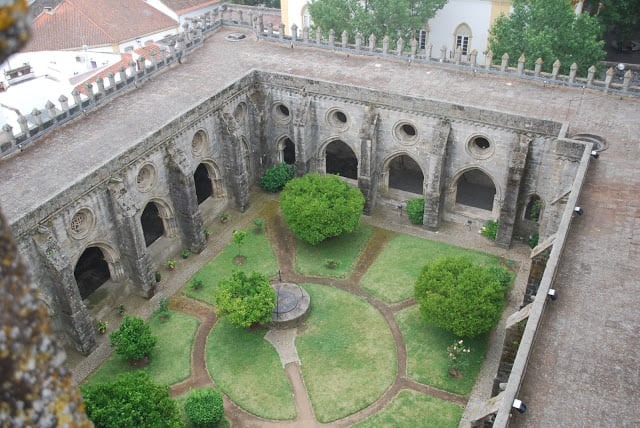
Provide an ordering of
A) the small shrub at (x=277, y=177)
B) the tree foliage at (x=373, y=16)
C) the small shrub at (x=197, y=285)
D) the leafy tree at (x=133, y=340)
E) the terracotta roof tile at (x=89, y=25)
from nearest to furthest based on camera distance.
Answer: the leafy tree at (x=133, y=340) < the small shrub at (x=197, y=285) < the small shrub at (x=277, y=177) < the tree foliage at (x=373, y=16) < the terracotta roof tile at (x=89, y=25)

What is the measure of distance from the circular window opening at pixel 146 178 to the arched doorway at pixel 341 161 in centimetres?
1499

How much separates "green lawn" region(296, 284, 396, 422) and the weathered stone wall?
9.58m

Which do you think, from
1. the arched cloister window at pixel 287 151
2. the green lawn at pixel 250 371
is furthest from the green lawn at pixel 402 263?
the arched cloister window at pixel 287 151

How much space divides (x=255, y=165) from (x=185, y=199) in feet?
30.1

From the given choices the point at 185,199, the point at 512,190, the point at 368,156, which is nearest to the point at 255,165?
the point at 185,199

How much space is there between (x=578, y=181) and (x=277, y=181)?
21.6m

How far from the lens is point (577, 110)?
38594 millimetres

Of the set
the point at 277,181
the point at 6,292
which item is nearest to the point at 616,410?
the point at 6,292

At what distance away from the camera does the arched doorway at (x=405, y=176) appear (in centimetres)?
4644

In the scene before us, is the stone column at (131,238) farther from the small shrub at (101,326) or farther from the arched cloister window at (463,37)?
the arched cloister window at (463,37)

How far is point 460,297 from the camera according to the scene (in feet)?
101

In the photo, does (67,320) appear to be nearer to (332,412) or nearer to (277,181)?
(332,412)

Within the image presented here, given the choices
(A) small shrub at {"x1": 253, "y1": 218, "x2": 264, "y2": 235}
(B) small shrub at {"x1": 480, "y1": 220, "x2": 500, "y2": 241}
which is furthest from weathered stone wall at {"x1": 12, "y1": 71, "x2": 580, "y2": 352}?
(A) small shrub at {"x1": 253, "y1": 218, "x2": 264, "y2": 235}

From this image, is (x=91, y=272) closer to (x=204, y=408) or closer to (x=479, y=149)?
(x=204, y=408)
